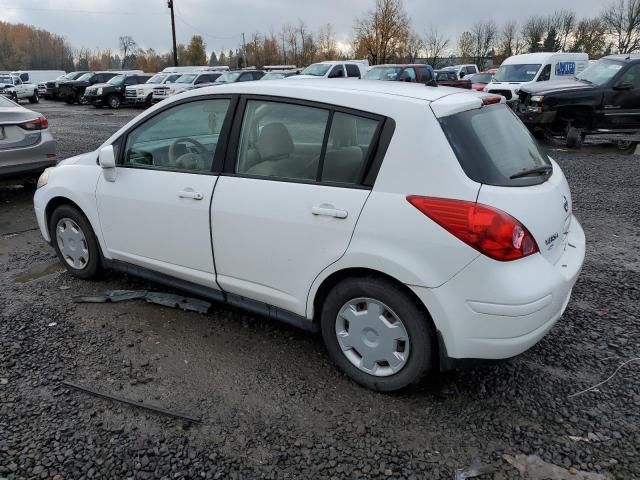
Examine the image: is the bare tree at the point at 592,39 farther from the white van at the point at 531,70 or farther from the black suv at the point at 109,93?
the black suv at the point at 109,93

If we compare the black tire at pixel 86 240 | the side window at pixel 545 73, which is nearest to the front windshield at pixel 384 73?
the side window at pixel 545 73

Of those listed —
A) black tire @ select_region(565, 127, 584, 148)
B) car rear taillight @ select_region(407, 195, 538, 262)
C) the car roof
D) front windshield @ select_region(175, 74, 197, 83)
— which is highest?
front windshield @ select_region(175, 74, 197, 83)

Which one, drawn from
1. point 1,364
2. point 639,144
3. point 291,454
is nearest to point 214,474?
point 291,454

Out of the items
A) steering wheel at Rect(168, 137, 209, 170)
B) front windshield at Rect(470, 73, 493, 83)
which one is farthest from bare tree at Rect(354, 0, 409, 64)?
steering wheel at Rect(168, 137, 209, 170)

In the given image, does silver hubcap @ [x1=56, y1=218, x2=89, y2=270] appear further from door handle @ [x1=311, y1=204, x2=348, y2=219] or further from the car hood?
the car hood

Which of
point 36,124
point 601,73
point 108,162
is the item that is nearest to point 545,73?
point 601,73

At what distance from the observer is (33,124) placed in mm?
7152

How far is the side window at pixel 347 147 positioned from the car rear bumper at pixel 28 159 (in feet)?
18.5

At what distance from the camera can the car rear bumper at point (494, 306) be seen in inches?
97.7

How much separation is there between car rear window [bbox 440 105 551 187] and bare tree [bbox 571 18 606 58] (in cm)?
6097

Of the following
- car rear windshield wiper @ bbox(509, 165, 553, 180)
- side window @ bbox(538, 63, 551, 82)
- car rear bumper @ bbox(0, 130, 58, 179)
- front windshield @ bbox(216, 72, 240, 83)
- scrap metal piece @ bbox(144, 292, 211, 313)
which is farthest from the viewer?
front windshield @ bbox(216, 72, 240, 83)

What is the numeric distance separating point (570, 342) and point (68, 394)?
3.14 metres

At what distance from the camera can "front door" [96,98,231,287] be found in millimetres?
3410

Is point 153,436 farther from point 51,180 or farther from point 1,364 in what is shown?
point 51,180
